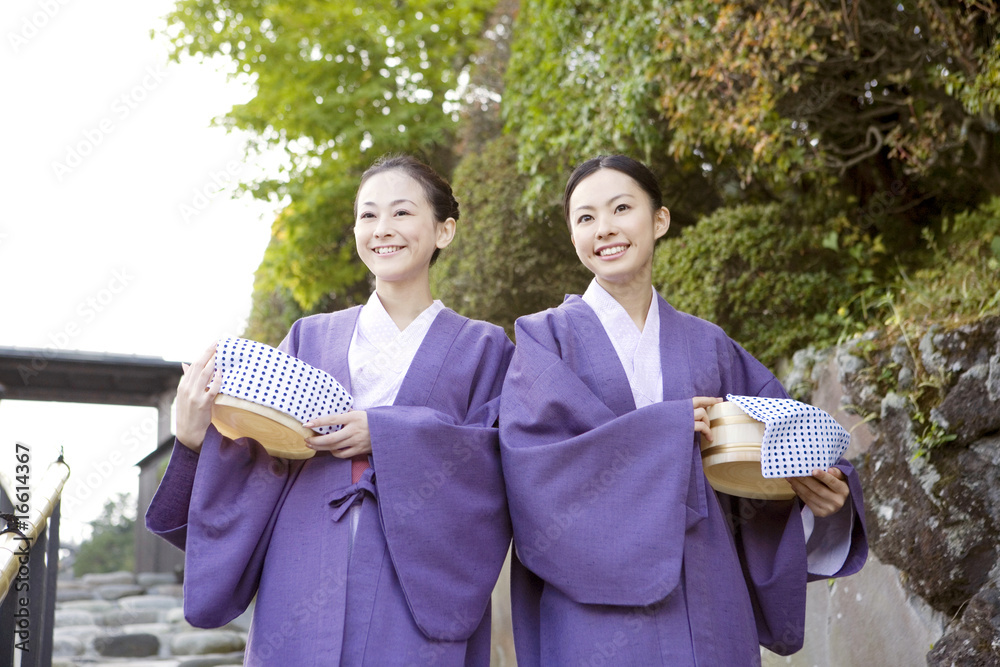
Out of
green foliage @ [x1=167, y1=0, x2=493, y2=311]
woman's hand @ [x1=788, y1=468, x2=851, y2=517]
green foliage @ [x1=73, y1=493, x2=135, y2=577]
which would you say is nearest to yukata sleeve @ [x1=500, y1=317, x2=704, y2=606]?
woman's hand @ [x1=788, y1=468, x2=851, y2=517]

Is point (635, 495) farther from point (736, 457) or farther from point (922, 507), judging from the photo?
point (922, 507)

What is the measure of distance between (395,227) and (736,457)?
1.22m

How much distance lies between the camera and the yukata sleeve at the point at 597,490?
92.9 inches

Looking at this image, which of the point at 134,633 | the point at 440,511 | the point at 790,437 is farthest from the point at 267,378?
the point at 134,633

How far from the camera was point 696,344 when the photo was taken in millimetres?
2830

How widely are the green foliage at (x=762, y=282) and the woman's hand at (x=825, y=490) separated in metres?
2.37

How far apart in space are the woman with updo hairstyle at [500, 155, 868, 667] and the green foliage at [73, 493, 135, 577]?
1008 centimetres

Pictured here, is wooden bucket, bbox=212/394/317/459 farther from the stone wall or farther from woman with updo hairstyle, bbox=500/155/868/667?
the stone wall

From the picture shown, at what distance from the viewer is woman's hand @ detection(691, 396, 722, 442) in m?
2.45

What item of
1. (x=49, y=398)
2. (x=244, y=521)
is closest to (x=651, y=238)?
(x=244, y=521)

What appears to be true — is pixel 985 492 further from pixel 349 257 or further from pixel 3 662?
pixel 349 257

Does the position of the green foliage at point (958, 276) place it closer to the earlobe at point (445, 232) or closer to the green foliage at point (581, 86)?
the green foliage at point (581, 86)

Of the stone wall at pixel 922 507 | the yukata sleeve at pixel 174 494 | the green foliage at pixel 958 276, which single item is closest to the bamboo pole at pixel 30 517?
the yukata sleeve at pixel 174 494

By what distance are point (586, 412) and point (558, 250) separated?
14.1 ft
